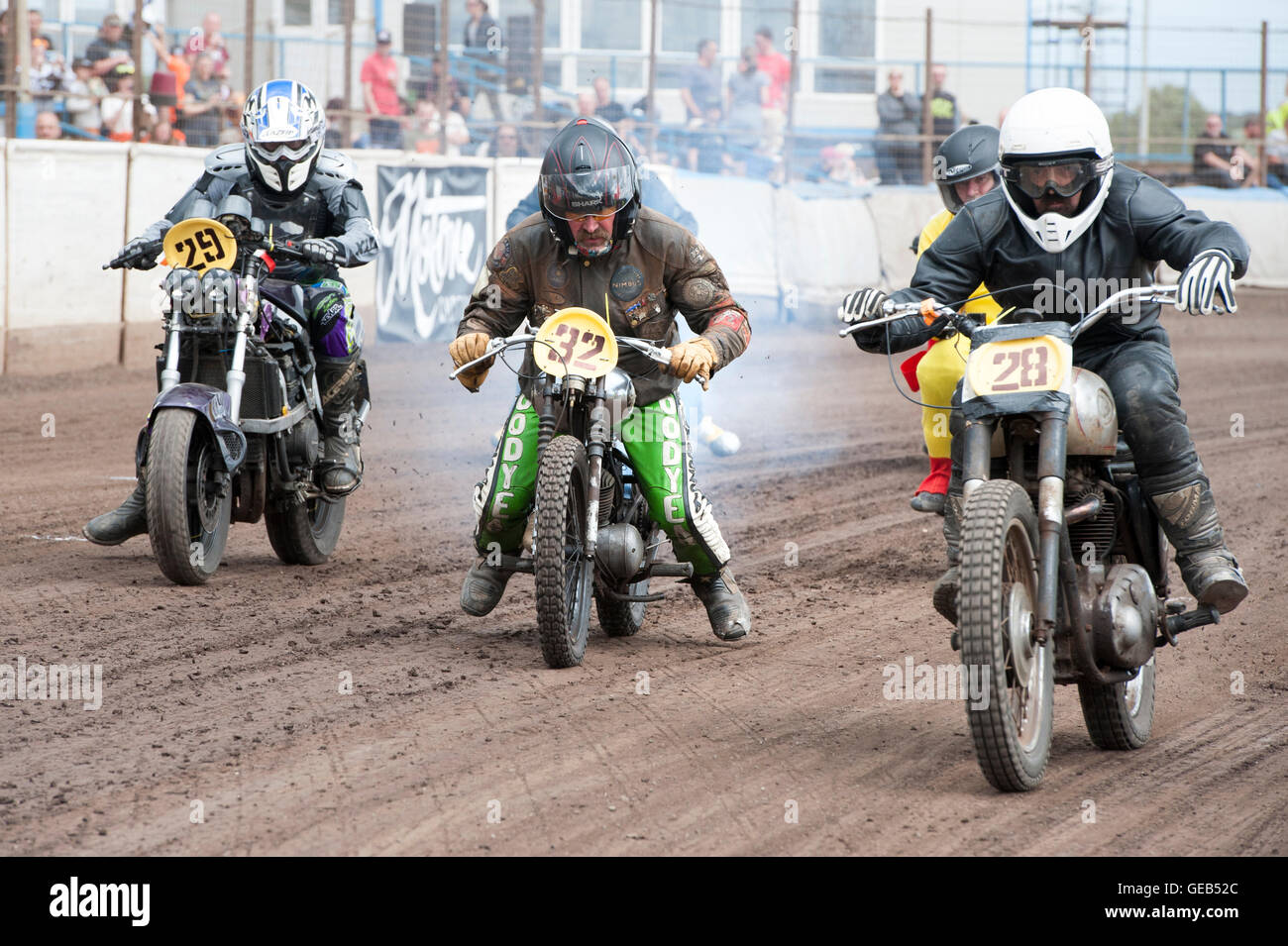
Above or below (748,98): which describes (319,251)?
below

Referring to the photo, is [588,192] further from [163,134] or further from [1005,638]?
[163,134]

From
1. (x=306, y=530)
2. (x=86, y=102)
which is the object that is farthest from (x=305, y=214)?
(x=86, y=102)

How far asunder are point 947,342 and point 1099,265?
2442 mm

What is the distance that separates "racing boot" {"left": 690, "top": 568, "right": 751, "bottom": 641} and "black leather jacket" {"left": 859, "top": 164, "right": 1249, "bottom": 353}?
1.60 metres

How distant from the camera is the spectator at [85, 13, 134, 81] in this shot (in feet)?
50.6

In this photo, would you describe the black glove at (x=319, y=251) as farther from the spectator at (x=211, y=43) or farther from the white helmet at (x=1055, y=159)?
the spectator at (x=211, y=43)

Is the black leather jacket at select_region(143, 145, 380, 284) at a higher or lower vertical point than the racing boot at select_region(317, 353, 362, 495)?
higher

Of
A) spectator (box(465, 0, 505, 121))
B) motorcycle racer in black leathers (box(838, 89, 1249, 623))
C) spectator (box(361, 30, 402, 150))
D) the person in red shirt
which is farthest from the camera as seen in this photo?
the person in red shirt

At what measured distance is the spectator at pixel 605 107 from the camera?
63.9ft

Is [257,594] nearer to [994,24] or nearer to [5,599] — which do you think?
[5,599]

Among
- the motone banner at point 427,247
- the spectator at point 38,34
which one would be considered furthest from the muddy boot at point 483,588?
the spectator at point 38,34

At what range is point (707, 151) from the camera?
21391 millimetres

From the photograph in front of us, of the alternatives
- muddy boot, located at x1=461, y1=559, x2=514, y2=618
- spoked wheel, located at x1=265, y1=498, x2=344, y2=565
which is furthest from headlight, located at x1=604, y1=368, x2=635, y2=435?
spoked wheel, located at x1=265, y1=498, x2=344, y2=565

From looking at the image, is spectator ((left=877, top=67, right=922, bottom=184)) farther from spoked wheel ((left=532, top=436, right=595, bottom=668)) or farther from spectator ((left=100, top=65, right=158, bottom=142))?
spoked wheel ((left=532, top=436, right=595, bottom=668))
